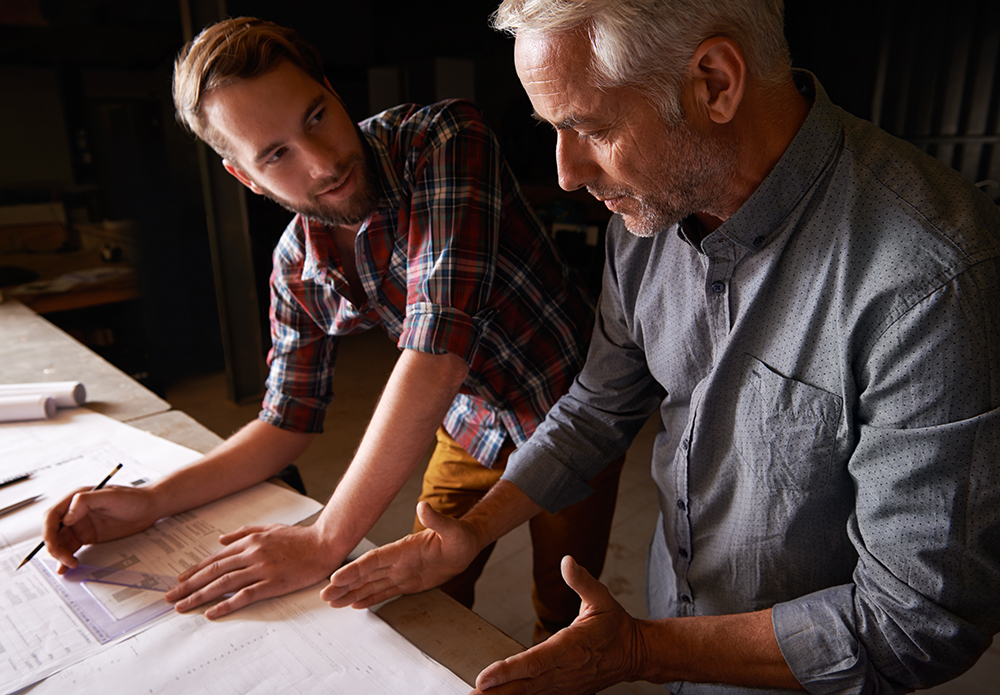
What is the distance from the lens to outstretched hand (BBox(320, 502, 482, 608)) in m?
0.88

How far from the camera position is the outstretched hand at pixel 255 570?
893mm

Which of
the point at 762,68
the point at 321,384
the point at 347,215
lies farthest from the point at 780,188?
the point at 321,384

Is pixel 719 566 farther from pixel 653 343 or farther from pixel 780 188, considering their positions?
pixel 780 188

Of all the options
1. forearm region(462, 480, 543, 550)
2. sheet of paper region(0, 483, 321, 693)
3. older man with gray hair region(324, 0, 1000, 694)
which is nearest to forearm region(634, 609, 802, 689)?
older man with gray hair region(324, 0, 1000, 694)

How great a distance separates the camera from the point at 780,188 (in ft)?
2.61

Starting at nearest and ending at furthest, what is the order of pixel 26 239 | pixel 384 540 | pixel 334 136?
pixel 334 136
pixel 384 540
pixel 26 239

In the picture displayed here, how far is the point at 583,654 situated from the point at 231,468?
76cm

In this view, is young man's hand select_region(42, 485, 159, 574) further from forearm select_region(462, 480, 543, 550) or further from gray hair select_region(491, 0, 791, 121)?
gray hair select_region(491, 0, 791, 121)

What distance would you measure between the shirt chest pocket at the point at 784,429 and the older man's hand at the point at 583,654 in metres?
0.28

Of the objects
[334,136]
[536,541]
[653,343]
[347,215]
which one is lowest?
[536,541]

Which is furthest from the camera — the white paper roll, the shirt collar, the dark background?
the dark background

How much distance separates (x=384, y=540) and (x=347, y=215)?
1713mm

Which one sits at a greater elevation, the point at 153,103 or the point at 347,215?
the point at 153,103

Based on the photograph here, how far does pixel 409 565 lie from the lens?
0.91 metres
